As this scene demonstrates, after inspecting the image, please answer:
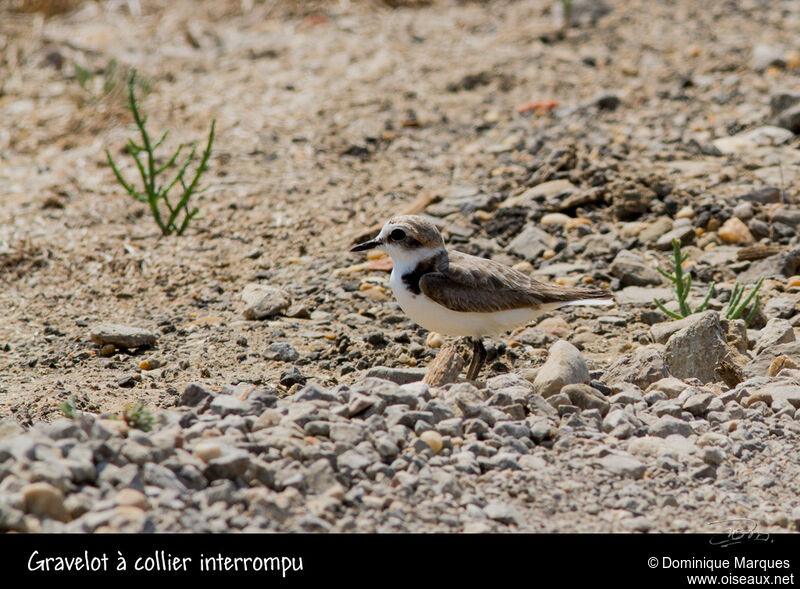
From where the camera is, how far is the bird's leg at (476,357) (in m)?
5.19

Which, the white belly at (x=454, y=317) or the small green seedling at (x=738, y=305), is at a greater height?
the white belly at (x=454, y=317)

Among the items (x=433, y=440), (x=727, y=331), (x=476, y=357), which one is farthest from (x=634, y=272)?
(x=433, y=440)

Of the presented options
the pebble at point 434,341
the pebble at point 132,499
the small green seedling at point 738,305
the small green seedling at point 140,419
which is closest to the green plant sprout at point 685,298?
the small green seedling at point 738,305

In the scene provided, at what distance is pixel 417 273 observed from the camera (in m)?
5.11

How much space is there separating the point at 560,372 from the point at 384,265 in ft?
7.63

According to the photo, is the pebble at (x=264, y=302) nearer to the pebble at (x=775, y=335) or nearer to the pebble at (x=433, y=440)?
the pebble at (x=433, y=440)

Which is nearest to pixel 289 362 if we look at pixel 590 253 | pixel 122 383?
pixel 122 383

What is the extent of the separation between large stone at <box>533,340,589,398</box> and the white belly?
1.54 feet

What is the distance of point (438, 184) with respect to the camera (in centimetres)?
763

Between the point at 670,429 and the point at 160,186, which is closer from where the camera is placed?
the point at 670,429

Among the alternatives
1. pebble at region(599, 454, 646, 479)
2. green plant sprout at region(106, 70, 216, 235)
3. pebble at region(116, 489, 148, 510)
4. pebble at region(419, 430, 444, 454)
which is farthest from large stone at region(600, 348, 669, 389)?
green plant sprout at region(106, 70, 216, 235)

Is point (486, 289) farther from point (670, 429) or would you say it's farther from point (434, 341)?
point (670, 429)

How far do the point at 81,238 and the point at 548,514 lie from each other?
4.72m

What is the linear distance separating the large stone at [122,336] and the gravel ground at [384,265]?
18mm
